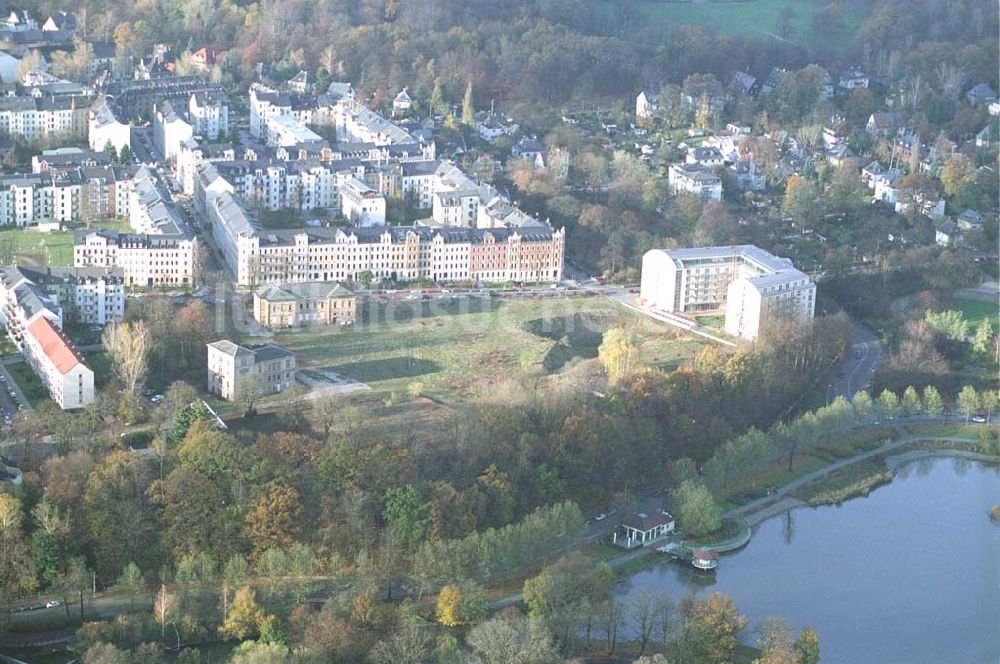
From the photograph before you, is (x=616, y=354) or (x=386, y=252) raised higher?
(x=386, y=252)

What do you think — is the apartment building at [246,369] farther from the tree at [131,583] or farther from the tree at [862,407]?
the tree at [862,407]

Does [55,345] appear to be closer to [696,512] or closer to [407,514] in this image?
[407,514]

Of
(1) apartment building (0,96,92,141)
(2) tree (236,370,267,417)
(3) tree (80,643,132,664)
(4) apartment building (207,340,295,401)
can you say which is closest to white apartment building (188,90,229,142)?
(1) apartment building (0,96,92,141)

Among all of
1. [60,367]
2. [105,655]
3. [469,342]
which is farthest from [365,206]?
[105,655]

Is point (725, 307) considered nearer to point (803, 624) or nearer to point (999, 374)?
point (999, 374)

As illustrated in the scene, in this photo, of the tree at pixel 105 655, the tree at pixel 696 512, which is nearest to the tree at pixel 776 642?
the tree at pixel 696 512

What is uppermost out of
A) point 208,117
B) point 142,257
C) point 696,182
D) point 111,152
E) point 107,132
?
point 208,117
